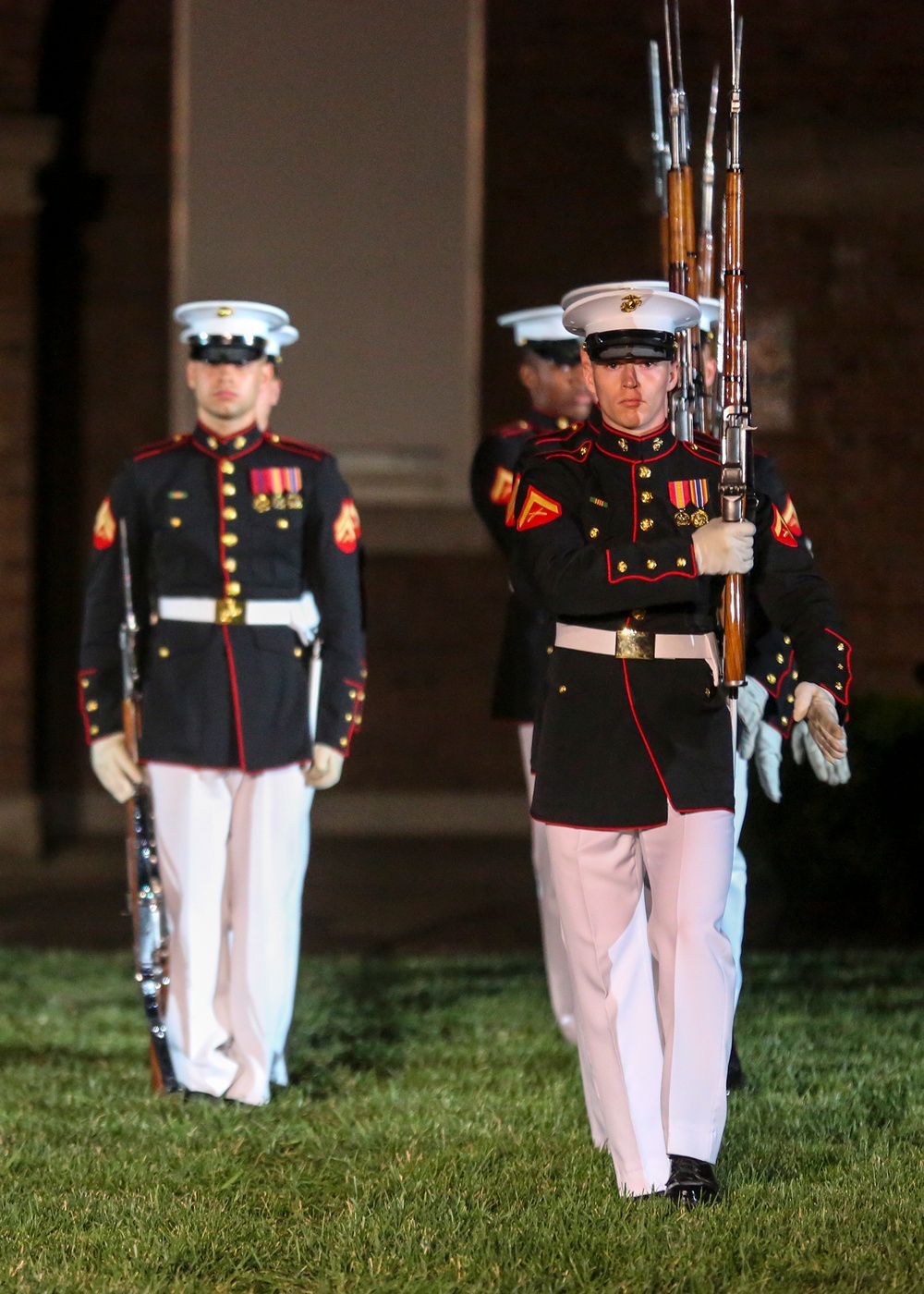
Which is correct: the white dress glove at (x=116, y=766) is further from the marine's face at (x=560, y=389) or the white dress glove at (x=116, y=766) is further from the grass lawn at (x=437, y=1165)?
the marine's face at (x=560, y=389)

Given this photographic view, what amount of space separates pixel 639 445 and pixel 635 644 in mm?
432

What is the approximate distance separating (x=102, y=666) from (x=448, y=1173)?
1.79 meters

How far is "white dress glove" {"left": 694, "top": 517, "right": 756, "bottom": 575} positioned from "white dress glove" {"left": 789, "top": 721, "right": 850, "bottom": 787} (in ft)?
2.14

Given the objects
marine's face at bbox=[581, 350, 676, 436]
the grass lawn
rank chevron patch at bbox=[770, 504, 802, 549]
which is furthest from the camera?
rank chevron patch at bbox=[770, 504, 802, 549]

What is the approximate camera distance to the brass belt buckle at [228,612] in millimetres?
5215

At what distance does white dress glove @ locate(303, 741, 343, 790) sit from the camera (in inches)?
207

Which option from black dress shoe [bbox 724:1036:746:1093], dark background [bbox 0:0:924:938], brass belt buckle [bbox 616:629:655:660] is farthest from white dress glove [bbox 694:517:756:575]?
dark background [bbox 0:0:924:938]

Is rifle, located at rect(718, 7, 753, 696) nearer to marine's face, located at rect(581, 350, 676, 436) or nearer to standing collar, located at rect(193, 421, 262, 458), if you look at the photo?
marine's face, located at rect(581, 350, 676, 436)

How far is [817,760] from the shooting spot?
470 cm

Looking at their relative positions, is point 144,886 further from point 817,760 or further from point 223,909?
point 817,760

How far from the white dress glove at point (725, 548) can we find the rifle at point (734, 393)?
3 cm

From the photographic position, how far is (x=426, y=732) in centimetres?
1161

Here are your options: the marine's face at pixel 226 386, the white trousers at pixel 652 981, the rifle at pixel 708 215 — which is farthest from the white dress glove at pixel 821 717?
the marine's face at pixel 226 386

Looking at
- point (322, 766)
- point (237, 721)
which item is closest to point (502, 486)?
point (322, 766)
